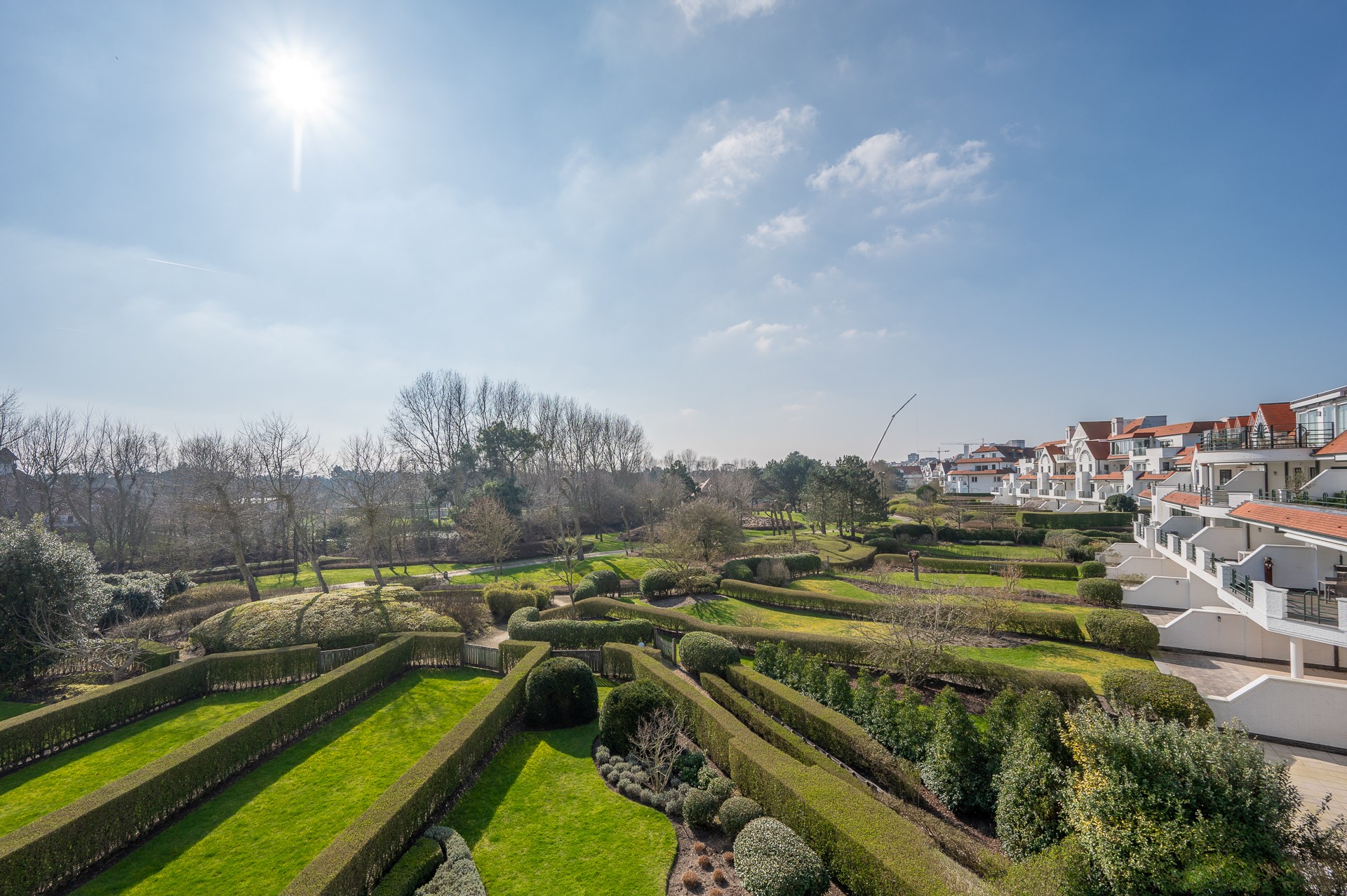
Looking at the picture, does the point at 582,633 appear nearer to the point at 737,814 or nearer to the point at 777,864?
the point at 737,814

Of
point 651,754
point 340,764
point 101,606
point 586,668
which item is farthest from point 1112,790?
point 101,606

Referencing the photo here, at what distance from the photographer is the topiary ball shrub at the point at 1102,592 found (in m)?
24.0

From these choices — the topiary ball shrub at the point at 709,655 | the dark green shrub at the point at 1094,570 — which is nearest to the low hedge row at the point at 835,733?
the topiary ball shrub at the point at 709,655

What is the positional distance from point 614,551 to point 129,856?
35.8m

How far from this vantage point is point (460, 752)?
11.2 metres

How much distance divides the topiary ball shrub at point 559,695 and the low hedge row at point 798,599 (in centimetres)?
1401

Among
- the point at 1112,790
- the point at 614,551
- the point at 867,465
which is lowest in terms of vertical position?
the point at 614,551

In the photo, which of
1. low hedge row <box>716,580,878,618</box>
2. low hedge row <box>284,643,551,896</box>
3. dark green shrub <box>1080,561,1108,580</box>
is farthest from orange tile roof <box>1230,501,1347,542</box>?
low hedge row <box>284,643,551,896</box>

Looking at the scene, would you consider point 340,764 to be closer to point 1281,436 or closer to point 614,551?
point 614,551

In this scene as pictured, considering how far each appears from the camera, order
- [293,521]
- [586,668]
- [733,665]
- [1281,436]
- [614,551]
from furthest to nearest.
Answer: [614,551], [293,521], [1281,436], [733,665], [586,668]

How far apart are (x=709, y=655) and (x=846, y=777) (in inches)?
251

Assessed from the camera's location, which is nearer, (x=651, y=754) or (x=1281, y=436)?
(x=651, y=754)

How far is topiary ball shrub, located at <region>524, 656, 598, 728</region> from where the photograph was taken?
47.1 feet

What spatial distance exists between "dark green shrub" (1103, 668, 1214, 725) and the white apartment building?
85.1 inches
